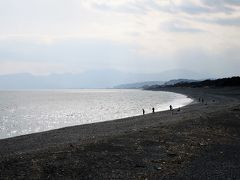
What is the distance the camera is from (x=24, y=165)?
61.3 ft

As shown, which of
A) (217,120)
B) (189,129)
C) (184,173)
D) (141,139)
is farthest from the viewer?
(217,120)

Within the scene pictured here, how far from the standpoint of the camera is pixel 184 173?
18031 mm

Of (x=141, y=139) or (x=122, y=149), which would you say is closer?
(x=122, y=149)

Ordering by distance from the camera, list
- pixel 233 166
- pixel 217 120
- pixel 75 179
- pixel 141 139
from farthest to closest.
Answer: pixel 217 120 → pixel 141 139 → pixel 233 166 → pixel 75 179

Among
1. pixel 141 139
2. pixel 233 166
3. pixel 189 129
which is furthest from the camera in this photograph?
pixel 189 129

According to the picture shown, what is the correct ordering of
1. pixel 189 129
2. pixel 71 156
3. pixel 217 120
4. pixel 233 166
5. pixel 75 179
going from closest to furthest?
1. pixel 75 179
2. pixel 233 166
3. pixel 71 156
4. pixel 189 129
5. pixel 217 120

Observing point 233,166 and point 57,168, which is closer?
point 57,168

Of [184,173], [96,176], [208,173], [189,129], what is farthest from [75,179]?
[189,129]

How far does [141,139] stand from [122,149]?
3949 mm

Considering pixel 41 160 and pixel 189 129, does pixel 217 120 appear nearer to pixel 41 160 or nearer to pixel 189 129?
pixel 189 129

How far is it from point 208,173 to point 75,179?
647 centimetres

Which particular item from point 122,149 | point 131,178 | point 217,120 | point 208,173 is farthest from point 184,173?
point 217,120

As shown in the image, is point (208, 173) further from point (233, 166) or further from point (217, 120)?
point (217, 120)

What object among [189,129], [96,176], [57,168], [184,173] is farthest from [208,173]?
[189,129]
